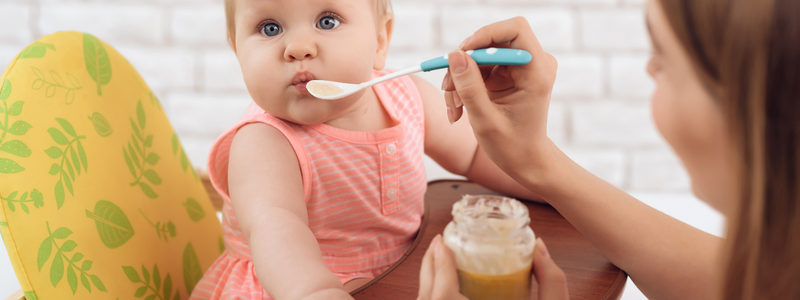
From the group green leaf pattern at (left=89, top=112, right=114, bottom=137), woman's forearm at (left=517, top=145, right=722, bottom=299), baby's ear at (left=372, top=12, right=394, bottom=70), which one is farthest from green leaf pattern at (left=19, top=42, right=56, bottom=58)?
woman's forearm at (left=517, top=145, right=722, bottom=299)

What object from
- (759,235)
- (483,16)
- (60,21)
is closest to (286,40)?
(759,235)

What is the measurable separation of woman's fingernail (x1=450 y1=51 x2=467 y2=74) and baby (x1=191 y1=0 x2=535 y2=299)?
195mm

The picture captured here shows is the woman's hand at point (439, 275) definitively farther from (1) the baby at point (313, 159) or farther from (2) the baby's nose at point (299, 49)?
(2) the baby's nose at point (299, 49)

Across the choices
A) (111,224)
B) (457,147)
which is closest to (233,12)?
(111,224)

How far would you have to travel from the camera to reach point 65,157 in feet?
2.34

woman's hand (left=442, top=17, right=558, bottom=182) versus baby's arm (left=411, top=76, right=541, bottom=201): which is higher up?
woman's hand (left=442, top=17, right=558, bottom=182)

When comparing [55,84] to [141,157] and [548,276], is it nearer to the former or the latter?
[141,157]

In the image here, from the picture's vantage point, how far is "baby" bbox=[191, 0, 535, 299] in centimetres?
61

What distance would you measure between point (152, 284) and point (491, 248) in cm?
57

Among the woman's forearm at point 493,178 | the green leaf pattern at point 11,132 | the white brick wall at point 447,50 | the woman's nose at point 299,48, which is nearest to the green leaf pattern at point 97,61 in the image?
the green leaf pattern at point 11,132

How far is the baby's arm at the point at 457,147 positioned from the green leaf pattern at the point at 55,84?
0.53 m

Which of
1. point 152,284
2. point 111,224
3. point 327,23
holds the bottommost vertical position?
point 152,284

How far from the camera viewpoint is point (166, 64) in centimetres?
165

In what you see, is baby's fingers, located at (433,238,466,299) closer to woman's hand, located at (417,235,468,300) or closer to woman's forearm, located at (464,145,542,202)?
woman's hand, located at (417,235,468,300)
